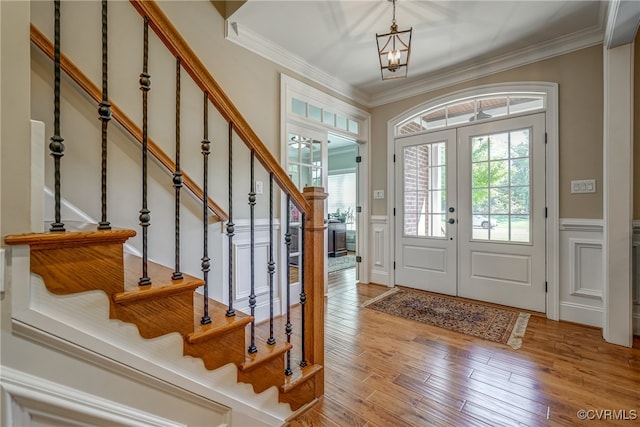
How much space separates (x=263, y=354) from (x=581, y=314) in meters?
3.04

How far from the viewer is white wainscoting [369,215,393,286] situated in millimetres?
4023

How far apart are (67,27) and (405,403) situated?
9.78ft

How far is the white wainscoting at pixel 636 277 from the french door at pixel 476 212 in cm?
62

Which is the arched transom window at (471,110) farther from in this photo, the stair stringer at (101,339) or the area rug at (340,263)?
the stair stringer at (101,339)

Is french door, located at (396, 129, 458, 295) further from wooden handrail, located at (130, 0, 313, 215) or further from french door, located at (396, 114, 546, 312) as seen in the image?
wooden handrail, located at (130, 0, 313, 215)

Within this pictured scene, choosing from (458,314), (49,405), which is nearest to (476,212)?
(458,314)

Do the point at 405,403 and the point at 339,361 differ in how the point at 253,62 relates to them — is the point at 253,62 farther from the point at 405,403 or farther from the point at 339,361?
the point at 405,403

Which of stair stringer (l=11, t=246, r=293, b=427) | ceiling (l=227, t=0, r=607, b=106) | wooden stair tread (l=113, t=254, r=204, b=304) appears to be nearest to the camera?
stair stringer (l=11, t=246, r=293, b=427)

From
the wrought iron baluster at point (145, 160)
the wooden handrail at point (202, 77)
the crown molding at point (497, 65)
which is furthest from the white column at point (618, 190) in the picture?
the wrought iron baluster at point (145, 160)

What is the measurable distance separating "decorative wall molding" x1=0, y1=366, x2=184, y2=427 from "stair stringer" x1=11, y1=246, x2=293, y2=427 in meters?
0.08

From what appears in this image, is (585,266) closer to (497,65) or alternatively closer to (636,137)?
(636,137)

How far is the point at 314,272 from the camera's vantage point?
5.31 feet

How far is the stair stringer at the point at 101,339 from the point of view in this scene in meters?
0.73

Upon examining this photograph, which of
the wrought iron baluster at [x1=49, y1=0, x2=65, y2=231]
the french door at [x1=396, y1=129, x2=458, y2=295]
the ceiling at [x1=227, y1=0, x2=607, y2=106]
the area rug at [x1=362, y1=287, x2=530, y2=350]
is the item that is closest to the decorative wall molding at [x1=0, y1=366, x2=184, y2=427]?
the wrought iron baluster at [x1=49, y1=0, x2=65, y2=231]
